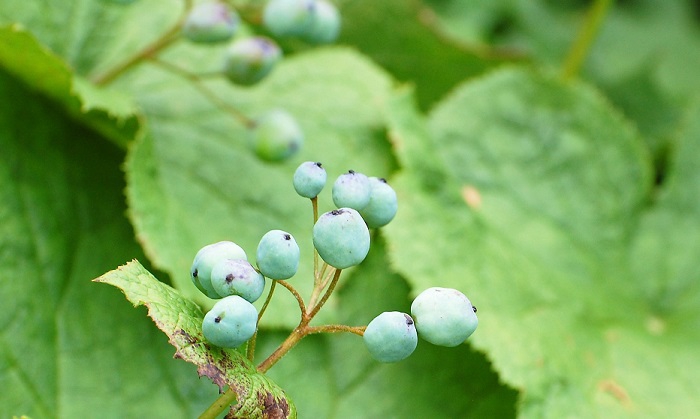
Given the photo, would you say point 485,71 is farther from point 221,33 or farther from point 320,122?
point 221,33

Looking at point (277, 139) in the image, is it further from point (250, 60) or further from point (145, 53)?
point (145, 53)

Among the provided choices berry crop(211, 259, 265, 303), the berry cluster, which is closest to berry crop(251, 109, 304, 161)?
the berry cluster

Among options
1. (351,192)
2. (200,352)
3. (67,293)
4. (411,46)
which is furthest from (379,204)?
(411,46)

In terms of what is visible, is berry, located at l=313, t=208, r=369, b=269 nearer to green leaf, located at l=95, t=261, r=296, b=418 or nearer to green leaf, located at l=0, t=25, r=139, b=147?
green leaf, located at l=95, t=261, r=296, b=418

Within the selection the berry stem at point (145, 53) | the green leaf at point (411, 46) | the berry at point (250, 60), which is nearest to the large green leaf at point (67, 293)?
the berry stem at point (145, 53)

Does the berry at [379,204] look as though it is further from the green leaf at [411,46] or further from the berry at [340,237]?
the green leaf at [411,46]

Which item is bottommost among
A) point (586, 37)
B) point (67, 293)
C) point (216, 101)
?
point (67, 293)
